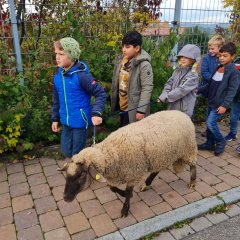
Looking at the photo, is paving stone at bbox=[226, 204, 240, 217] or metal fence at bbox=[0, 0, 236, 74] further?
metal fence at bbox=[0, 0, 236, 74]

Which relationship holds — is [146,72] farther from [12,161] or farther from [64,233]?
[12,161]

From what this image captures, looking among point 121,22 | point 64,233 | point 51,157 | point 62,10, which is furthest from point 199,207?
point 62,10

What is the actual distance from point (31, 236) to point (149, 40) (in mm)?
3573

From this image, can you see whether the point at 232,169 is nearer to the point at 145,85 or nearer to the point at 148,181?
the point at 148,181

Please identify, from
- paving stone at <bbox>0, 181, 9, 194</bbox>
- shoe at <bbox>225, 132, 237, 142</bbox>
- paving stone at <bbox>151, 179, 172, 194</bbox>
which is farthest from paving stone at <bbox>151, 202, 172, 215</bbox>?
shoe at <bbox>225, 132, 237, 142</bbox>

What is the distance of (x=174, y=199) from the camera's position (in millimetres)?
3564

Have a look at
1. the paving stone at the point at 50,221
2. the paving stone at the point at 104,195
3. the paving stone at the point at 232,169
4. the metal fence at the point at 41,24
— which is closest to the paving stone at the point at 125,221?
the paving stone at the point at 104,195

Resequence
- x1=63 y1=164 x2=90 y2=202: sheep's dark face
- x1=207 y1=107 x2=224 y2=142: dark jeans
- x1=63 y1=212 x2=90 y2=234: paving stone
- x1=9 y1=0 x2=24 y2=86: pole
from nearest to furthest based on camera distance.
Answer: x1=63 y1=164 x2=90 y2=202: sheep's dark face → x1=63 y1=212 x2=90 y2=234: paving stone → x1=9 y1=0 x2=24 y2=86: pole → x1=207 y1=107 x2=224 y2=142: dark jeans

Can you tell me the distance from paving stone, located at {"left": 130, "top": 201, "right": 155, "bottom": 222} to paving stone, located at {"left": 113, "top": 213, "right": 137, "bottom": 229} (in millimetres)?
60

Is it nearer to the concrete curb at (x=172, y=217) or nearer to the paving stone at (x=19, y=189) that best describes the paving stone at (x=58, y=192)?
the paving stone at (x=19, y=189)

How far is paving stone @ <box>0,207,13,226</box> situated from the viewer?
3.19 m

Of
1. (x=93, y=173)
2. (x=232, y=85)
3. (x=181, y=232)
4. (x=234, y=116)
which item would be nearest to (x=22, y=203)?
(x=93, y=173)

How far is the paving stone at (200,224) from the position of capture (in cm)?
314

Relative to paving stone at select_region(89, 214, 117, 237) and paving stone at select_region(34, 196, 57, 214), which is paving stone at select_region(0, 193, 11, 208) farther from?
paving stone at select_region(89, 214, 117, 237)
